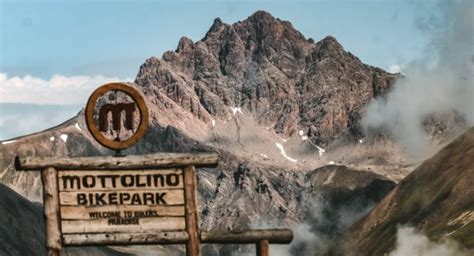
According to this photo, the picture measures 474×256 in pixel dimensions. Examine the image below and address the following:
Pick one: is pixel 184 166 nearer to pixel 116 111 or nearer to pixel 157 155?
pixel 157 155

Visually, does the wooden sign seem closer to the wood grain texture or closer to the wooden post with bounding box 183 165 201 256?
the wood grain texture

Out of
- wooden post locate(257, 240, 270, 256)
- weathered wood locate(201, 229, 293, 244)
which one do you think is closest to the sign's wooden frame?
weathered wood locate(201, 229, 293, 244)

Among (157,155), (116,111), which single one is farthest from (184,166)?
(116,111)

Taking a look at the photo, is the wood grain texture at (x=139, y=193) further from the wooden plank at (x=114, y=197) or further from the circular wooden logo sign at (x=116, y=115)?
the circular wooden logo sign at (x=116, y=115)

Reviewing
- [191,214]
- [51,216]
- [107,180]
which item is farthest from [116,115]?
[191,214]

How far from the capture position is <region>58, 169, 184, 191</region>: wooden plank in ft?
63.7

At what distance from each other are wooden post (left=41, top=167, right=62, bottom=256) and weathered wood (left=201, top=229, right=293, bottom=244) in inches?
120

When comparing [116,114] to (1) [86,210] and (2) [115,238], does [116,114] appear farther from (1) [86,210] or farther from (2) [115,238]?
(2) [115,238]

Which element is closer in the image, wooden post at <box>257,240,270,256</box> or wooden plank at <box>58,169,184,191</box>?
wooden plank at <box>58,169,184,191</box>

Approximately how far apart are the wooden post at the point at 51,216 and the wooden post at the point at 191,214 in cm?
261

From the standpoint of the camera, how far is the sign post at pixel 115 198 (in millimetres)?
19359

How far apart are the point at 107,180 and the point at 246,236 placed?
10.9ft

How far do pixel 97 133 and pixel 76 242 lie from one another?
7.61 feet

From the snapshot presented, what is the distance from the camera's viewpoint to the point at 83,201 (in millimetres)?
19375
